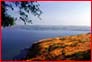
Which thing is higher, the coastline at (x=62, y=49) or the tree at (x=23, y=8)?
the tree at (x=23, y=8)

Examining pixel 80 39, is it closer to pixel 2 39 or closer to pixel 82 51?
pixel 82 51

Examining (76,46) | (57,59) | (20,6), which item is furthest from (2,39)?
(76,46)

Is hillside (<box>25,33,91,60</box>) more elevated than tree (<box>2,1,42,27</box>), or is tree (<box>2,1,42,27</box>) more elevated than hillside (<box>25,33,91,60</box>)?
tree (<box>2,1,42,27</box>)

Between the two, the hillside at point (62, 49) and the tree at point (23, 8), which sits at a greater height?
the tree at point (23, 8)

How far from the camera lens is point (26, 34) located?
397 centimetres

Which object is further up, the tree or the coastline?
the tree

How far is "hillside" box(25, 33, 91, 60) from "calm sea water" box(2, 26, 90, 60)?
8 centimetres

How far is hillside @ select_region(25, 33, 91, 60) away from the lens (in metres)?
3.78

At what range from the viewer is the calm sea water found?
3.82m

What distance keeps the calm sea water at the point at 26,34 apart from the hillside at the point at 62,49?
0.27 ft

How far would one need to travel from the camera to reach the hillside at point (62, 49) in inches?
149

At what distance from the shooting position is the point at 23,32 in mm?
3984

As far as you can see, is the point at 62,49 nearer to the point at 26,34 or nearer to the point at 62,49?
the point at 62,49

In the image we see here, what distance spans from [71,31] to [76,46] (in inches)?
10.0
